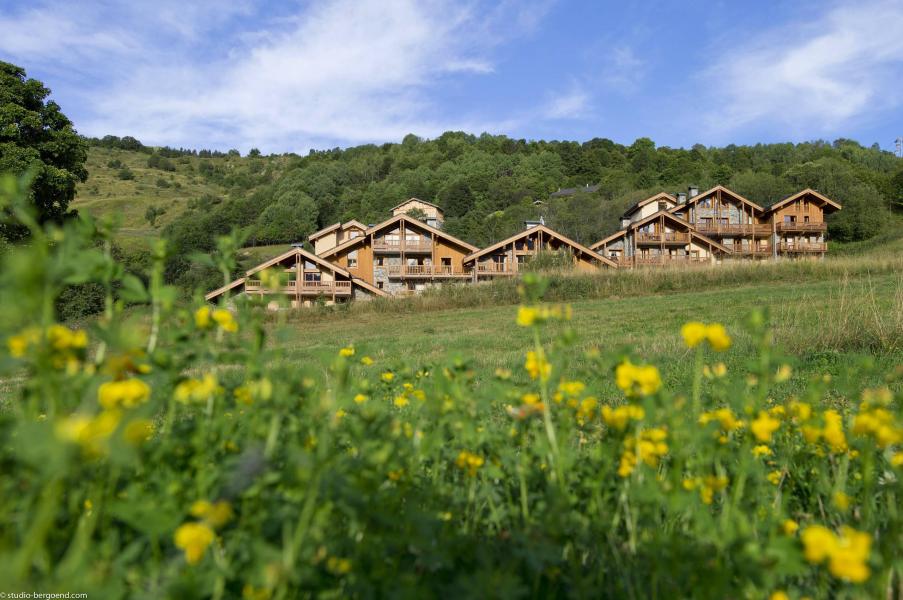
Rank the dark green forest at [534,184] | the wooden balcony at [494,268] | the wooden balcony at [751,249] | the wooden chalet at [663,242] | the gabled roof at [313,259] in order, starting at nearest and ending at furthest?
the gabled roof at [313,259], the wooden balcony at [494,268], the wooden chalet at [663,242], the wooden balcony at [751,249], the dark green forest at [534,184]

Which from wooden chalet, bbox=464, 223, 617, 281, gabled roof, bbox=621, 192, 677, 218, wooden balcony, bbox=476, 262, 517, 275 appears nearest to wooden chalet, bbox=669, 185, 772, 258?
gabled roof, bbox=621, 192, 677, 218

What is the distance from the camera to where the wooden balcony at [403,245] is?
3803 cm

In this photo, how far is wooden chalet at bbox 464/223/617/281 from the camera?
35.4 m

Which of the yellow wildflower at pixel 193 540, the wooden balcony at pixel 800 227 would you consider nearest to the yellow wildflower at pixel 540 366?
the yellow wildflower at pixel 193 540

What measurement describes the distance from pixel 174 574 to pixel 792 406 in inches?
68.0

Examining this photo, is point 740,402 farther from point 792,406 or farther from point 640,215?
point 640,215

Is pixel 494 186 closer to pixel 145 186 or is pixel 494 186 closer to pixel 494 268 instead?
pixel 494 268

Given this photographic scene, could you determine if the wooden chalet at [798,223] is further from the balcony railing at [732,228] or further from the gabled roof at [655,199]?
the gabled roof at [655,199]

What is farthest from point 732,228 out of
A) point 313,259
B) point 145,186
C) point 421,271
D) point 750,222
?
point 145,186

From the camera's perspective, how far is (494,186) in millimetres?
65312

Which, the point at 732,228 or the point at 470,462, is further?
the point at 732,228

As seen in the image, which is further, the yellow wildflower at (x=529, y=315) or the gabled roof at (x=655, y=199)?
the gabled roof at (x=655, y=199)

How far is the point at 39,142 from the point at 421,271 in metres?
22.1

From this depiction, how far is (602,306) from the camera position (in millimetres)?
18078
